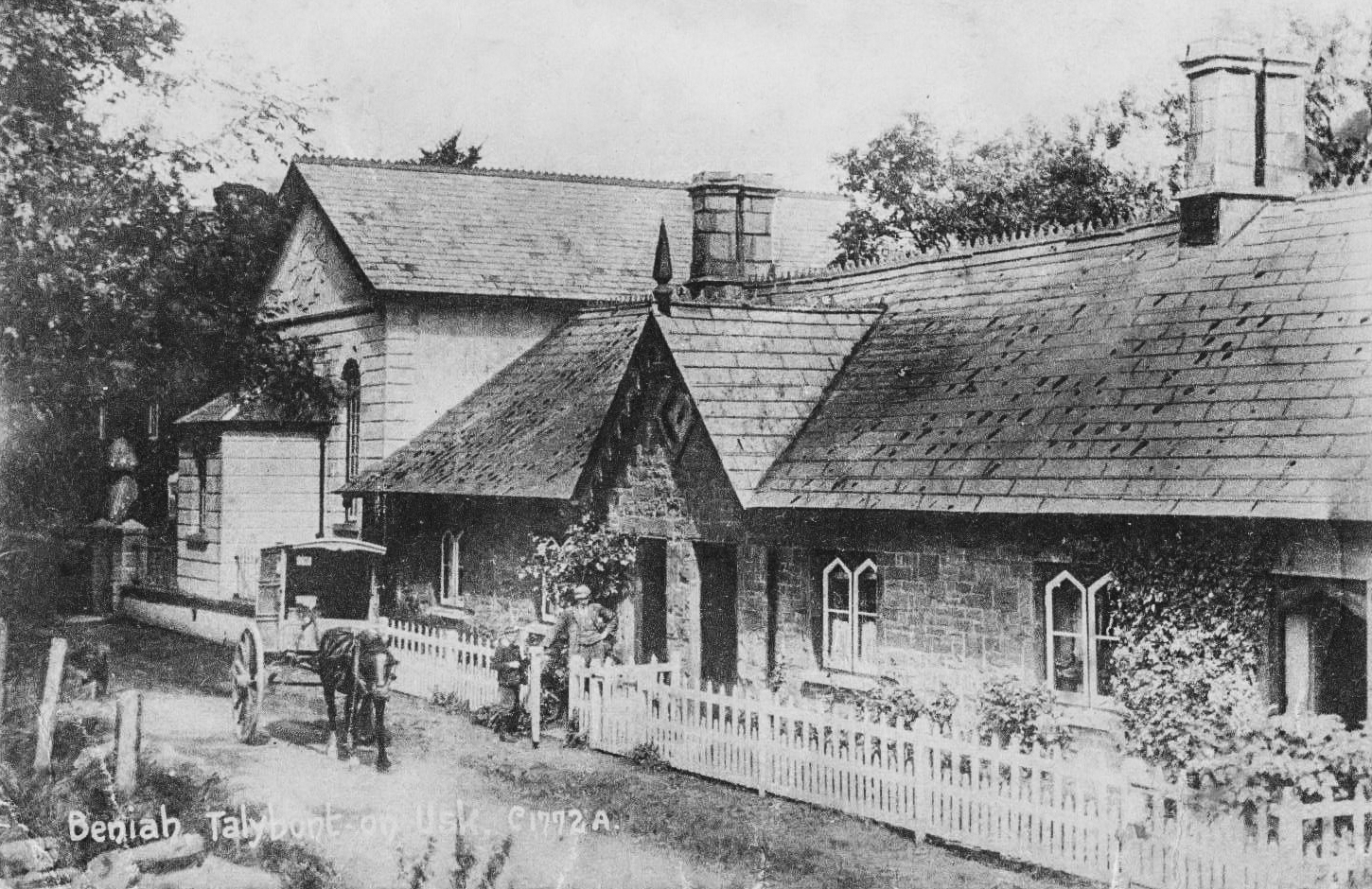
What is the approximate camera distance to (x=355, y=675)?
14375mm

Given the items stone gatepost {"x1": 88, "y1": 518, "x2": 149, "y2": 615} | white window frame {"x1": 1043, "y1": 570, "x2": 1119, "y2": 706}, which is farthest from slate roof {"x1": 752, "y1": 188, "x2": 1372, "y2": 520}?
stone gatepost {"x1": 88, "y1": 518, "x2": 149, "y2": 615}

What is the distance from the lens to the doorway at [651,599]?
18.1 meters

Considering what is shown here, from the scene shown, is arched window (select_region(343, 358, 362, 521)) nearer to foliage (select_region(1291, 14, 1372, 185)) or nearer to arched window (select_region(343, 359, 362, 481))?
arched window (select_region(343, 359, 362, 481))

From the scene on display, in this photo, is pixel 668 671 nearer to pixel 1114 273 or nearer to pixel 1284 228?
pixel 1114 273

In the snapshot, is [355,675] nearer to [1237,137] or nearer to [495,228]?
[1237,137]

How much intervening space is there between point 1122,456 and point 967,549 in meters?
1.94

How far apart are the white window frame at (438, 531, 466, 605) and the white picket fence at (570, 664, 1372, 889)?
270 inches

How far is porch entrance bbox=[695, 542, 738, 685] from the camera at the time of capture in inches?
672

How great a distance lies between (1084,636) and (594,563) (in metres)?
6.87

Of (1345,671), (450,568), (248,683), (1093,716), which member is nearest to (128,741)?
(248,683)

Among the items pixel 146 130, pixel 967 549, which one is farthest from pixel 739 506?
pixel 146 130

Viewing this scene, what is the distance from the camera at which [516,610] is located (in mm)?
20922

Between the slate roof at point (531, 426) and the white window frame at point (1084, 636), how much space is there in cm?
672

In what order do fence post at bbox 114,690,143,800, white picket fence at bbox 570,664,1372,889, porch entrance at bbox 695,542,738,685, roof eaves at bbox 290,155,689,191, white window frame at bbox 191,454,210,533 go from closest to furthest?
1. white picket fence at bbox 570,664,1372,889
2. fence post at bbox 114,690,143,800
3. porch entrance at bbox 695,542,738,685
4. roof eaves at bbox 290,155,689,191
5. white window frame at bbox 191,454,210,533
